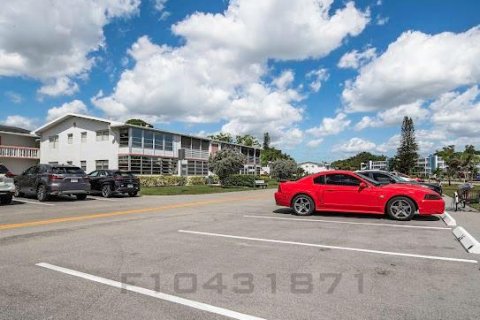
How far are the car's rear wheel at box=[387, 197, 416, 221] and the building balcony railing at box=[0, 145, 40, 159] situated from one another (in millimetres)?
36338

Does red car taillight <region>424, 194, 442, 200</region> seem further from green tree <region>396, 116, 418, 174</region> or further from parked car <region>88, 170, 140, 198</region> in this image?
green tree <region>396, 116, 418, 174</region>

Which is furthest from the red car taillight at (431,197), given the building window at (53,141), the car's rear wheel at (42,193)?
the building window at (53,141)

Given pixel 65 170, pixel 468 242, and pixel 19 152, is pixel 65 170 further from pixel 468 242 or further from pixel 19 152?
pixel 19 152

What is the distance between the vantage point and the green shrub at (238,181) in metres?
38.3

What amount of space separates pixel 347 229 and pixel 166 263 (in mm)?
5169

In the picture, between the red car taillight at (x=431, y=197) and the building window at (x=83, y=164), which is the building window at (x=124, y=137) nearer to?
the building window at (x=83, y=164)

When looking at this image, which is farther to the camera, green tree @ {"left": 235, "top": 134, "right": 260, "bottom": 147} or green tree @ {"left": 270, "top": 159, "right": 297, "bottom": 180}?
green tree @ {"left": 235, "top": 134, "right": 260, "bottom": 147}

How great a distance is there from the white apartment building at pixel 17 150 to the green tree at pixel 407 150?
78.9 m

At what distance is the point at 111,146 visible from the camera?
3556 centimetres

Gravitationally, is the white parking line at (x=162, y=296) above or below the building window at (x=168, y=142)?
below

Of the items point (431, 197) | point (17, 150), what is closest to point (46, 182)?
point (431, 197)

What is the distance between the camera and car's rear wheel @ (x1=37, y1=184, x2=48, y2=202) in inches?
671

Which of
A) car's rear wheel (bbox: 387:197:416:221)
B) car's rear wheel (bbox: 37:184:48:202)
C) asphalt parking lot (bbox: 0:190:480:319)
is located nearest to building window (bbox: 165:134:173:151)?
car's rear wheel (bbox: 37:184:48:202)

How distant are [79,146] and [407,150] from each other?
78601 millimetres
